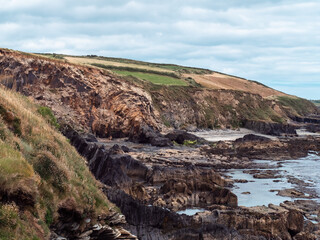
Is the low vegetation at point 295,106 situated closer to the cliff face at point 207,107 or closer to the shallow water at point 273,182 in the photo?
the cliff face at point 207,107

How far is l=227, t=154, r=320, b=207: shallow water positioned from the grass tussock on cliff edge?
1794cm

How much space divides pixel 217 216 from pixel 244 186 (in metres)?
14.0

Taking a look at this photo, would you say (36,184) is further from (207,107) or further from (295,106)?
(295,106)

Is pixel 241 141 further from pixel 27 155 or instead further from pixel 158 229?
pixel 27 155

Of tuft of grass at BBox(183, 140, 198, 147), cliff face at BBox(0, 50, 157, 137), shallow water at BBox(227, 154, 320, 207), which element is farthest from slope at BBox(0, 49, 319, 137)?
shallow water at BBox(227, 154, 320, 207)

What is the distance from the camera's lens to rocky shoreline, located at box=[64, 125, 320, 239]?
17422mm

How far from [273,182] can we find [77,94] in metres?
37.4

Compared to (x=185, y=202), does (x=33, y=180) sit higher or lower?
higher

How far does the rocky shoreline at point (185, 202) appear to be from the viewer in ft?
57.2

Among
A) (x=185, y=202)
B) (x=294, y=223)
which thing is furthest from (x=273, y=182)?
(x=294, y=223)

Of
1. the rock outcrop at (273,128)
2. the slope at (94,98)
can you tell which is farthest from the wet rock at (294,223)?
the rock outcrop at (273,128)

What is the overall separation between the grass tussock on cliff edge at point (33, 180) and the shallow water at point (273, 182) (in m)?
17.9

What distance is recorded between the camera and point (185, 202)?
27.7m

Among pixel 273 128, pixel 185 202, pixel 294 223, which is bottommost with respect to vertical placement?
pixel 185 202
